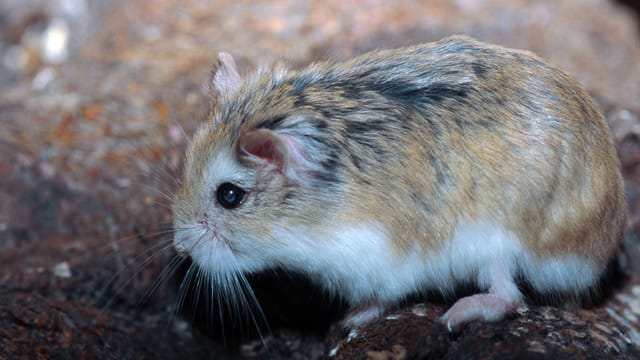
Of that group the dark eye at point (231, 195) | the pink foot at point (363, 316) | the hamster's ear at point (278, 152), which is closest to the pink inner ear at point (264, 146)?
the hamster's ear at point (278, 152)

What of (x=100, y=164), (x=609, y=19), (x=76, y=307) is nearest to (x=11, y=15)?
(x=100, y=164)

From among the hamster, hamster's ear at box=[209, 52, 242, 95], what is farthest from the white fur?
hamster's ear at box=[209, 52, 242, 95]

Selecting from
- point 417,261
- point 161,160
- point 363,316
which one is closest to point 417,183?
point 417,261

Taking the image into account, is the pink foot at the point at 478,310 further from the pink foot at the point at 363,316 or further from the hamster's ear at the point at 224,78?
the hamster's ear at the point at 224,78

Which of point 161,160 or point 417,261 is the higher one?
point 417,261

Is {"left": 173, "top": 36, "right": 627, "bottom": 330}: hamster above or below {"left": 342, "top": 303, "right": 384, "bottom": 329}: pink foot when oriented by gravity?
above

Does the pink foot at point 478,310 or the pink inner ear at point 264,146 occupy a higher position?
the pink inner ear at point 264,146

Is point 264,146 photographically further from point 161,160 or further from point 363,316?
point 161,160

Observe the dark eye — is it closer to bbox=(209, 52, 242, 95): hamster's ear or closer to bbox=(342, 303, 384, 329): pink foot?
bbox=(209, 52, 242, 95): hamster's ear
